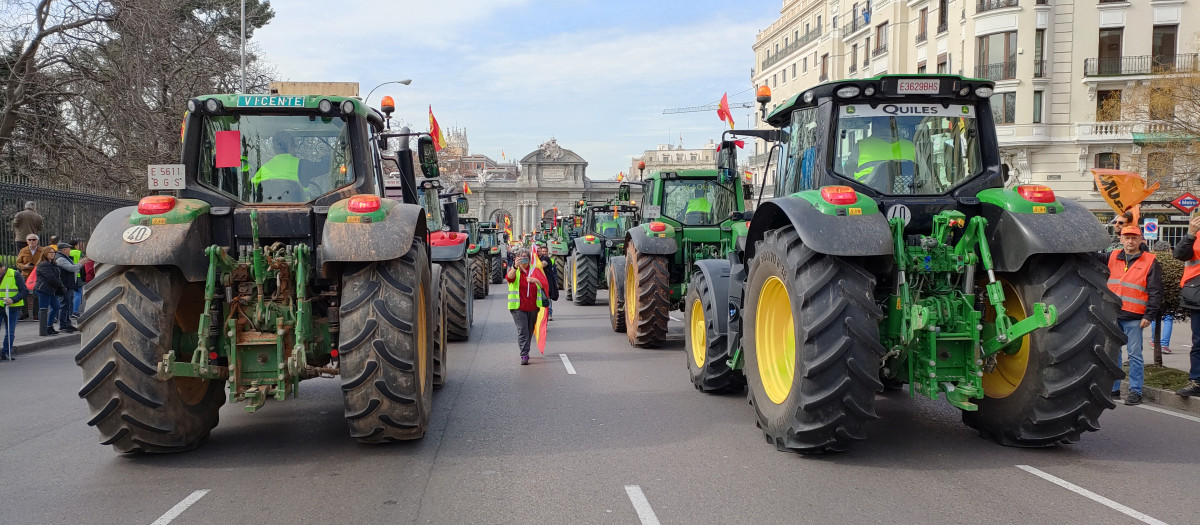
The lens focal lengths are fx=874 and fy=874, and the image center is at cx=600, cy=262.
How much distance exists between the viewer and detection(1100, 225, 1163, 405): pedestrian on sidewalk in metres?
8.49

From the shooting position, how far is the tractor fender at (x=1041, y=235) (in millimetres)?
5938

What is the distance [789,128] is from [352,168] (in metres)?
3.86

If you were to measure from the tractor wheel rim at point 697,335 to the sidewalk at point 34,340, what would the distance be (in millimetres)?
10251

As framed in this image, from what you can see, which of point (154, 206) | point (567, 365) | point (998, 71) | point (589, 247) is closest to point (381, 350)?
point (154, 206)

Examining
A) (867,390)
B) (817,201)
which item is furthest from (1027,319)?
(817,201)

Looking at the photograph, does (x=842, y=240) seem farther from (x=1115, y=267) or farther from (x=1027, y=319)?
(x=1115, y=267)

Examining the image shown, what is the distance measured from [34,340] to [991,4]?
114 ft

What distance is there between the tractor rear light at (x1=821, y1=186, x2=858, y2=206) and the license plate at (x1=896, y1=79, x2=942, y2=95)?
46.6 inches

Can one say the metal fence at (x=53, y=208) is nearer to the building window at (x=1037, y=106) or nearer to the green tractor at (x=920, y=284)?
the green tractor at (x=920, y=284)

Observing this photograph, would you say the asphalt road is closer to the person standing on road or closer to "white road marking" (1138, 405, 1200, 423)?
"white road marking" (1138, 405, 1200, 423)

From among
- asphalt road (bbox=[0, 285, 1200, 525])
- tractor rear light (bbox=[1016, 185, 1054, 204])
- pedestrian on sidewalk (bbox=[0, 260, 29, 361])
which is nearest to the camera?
asphalt road (bbox=[0, 285, 1200, 525])

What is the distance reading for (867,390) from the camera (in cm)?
586

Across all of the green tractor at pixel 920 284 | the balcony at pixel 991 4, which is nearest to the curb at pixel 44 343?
the green tractor at pixel 920 284

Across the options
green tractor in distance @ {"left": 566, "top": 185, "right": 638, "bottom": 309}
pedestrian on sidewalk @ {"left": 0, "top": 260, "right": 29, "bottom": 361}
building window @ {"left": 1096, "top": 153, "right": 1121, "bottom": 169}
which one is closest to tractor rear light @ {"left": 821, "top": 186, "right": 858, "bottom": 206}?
pedestrian on sidewalk @ {"left": 0, "top": 260, "right": 29, "bottom": 361}
